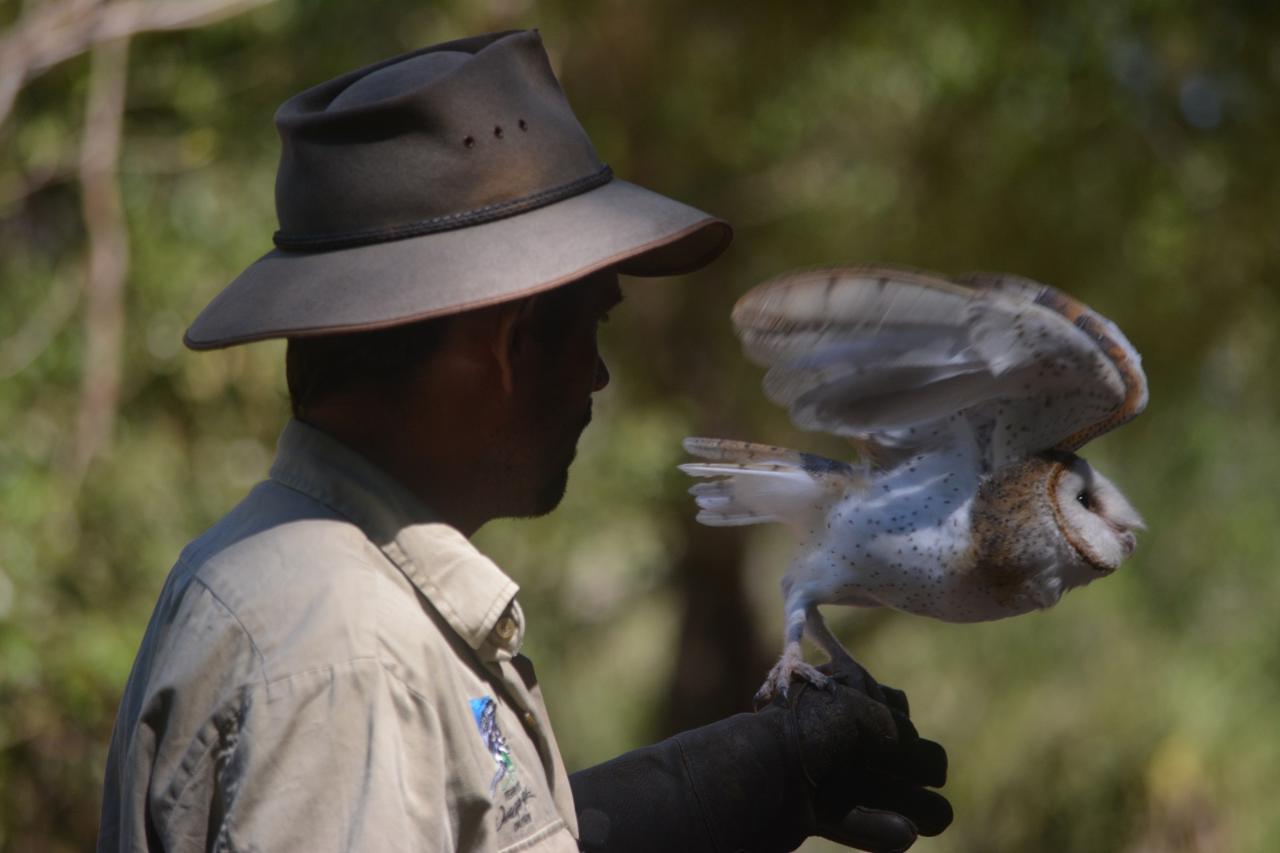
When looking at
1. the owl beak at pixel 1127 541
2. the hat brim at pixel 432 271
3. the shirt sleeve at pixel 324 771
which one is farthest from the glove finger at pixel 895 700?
the shirt sleeve at pixel 324 771

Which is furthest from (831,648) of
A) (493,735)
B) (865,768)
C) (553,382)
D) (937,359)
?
(493,735)

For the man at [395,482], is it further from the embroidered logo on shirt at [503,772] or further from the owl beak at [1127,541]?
the owl beak at [1127,541]

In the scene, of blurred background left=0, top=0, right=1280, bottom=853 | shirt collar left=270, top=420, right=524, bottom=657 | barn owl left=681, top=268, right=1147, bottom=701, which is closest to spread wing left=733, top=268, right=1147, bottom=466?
barn owl left=681, top=268, right=1147, bottom=701

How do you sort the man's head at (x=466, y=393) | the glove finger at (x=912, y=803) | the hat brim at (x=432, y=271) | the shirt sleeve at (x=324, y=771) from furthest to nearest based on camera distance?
the glove finger at (x=912, y=803), the man's head at (x=466, y=393), the hat brim at (x=432, y=271), the shirt sleeve at (x=324, y=771)

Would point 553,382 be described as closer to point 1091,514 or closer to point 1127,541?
point 1091,514

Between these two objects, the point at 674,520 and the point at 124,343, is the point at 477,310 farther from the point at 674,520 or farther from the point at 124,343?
the point at 674,520

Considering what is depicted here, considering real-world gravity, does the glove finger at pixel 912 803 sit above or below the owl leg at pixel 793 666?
below

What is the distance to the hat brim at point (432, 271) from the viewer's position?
150 cm

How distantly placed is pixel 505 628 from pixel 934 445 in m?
1.14

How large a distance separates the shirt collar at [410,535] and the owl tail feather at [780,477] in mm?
927

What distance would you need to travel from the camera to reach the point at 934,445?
250 centimetres

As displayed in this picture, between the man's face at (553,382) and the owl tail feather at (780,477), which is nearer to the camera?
the man's face at (553,382)

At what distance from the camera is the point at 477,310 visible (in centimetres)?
165

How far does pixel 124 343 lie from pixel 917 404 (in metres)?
3.88
